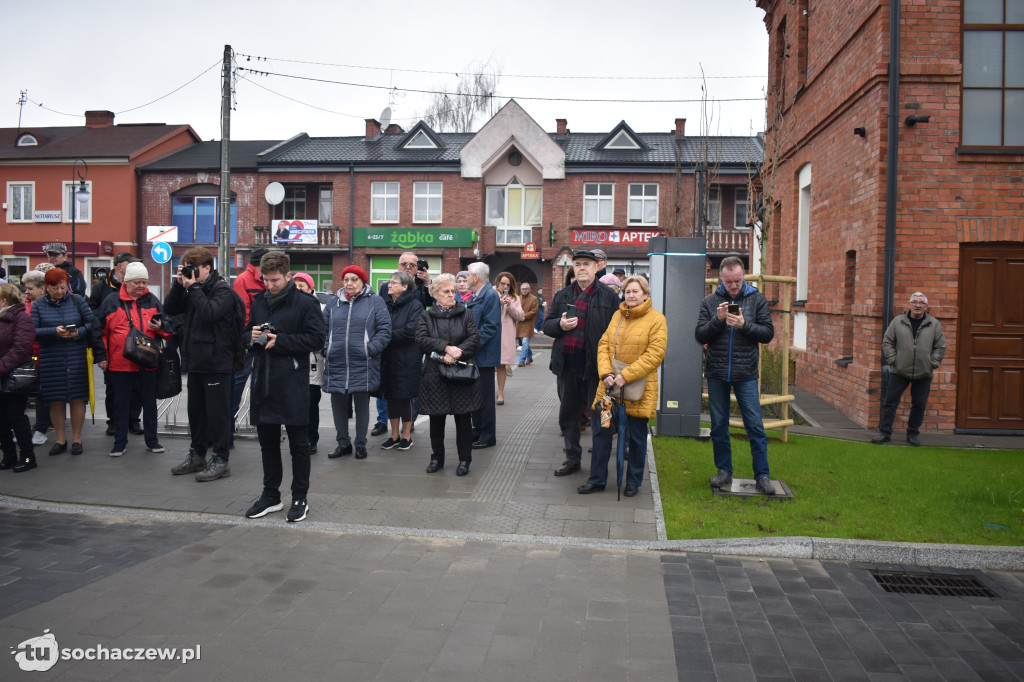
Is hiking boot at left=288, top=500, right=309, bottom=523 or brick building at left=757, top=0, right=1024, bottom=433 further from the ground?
brick building at left=757, top=0, right=1024, bottom=433

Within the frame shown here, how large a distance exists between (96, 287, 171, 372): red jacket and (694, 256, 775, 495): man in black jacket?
214 inches

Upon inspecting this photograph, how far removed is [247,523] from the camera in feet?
20.9

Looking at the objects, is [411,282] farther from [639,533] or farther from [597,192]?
[597,192]

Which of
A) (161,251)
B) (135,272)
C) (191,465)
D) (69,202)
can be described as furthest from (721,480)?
(69,202)

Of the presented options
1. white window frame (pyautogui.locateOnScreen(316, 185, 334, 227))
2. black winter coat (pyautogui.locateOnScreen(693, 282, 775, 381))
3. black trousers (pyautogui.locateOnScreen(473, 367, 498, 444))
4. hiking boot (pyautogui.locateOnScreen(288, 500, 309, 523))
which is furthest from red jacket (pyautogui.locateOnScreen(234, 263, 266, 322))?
white window frame (pyautogui.locateOnScreen(316, 185, 334, 227))

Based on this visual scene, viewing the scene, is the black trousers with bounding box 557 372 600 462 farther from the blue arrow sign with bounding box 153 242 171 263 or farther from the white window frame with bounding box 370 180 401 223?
the white window frame with bounding box 370 180 401 223

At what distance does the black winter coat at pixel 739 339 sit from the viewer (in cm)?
713

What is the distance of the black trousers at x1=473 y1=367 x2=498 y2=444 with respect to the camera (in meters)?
9.38

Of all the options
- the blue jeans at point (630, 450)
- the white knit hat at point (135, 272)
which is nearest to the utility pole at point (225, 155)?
the white knit hat at point (135, 272)

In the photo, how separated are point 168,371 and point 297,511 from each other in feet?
10.0

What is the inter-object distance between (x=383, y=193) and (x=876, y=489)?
34.5 meters

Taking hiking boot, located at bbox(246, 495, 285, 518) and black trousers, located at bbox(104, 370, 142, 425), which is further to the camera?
black trousers, located at bbox(104, 370, 142, 425)

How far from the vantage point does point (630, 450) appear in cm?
732

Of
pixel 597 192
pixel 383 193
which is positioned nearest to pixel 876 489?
pixel 597 192
